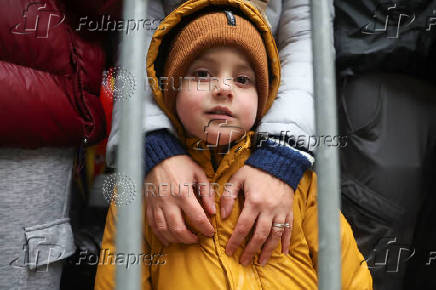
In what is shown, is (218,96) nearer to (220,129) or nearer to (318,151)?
(220,129)

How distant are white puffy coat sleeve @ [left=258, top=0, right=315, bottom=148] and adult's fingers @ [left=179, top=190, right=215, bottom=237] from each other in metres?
0.20

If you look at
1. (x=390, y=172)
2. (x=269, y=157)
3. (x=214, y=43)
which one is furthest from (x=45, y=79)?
(x=390, y=172)

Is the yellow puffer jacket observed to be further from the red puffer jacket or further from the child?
the red puffer jacket

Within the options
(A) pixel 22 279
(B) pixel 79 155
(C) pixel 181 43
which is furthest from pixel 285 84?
(A) pixel 22 279

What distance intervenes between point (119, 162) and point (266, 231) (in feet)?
1.11

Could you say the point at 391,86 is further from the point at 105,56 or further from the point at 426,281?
the point at 105,56

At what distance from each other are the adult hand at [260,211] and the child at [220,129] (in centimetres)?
1

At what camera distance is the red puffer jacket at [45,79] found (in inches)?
26.1

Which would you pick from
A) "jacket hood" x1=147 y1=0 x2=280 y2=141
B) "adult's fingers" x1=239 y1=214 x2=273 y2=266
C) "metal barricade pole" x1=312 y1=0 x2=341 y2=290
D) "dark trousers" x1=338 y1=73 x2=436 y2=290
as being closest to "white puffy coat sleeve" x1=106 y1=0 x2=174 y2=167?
"jacket hood" x1=147 y1=0 x2=280 y2=141

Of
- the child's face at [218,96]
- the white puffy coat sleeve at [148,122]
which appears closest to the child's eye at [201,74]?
the child's face at [218,96]

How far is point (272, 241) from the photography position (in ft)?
2.25

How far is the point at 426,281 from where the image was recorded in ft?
2.91

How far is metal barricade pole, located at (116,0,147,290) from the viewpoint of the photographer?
43 centimetres
